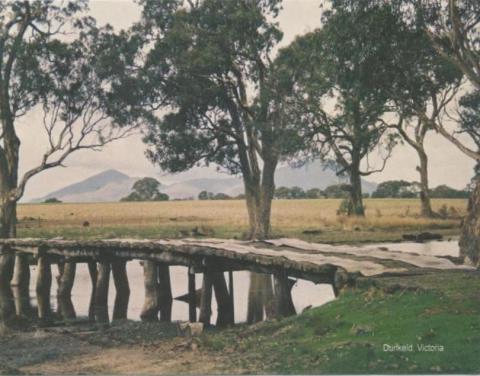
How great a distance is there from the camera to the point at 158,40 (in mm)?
39625

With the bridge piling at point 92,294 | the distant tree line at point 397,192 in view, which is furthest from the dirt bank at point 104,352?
the distant tree line at point 397,192

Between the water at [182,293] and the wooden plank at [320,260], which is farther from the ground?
the wooden plank at [320,260]

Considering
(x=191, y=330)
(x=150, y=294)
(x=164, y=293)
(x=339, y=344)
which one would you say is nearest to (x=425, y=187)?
(x=164, y=293)

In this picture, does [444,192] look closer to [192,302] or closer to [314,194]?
[314,194]

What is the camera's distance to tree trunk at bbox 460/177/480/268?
55.8 feet

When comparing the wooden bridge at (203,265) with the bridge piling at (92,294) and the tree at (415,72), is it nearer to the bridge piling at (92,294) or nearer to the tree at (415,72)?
the bridge piling at (92,294)

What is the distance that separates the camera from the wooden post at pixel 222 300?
64.3 ft

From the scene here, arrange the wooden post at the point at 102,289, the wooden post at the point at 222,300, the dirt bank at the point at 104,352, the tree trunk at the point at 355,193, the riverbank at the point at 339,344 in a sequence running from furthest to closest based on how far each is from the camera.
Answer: the tree trunk at the point at 355,193 < the wooden post at the point at 102,289 < the wooden post at the point at 222,300 < the dirt bank at the point at 104,352 < the riverbank at the point at 339,344

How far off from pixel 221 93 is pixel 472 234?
23.9 metres

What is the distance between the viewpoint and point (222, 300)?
65.9 feet

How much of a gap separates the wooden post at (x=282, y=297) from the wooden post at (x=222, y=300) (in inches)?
107

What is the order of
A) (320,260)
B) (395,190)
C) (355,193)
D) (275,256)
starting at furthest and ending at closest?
1. (395,190)
2. (355,193)
3. (275,256)
4. (320,260)

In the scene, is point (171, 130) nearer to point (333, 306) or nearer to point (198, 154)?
point (198, 154)

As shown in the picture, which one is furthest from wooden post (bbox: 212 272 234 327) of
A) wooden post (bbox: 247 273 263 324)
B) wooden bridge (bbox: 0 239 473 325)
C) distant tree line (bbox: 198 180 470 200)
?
distant tree line (bbox: 198 180 470 200)
